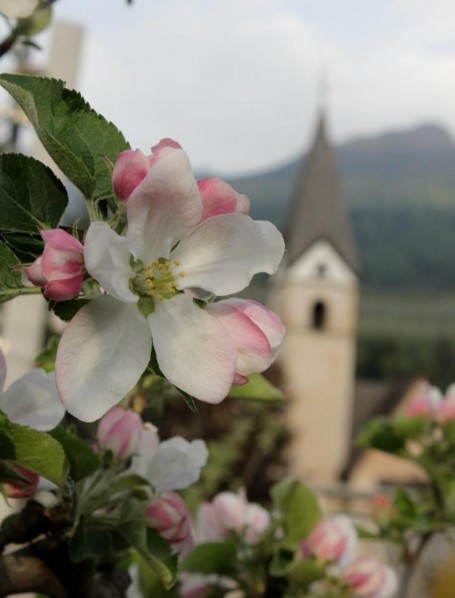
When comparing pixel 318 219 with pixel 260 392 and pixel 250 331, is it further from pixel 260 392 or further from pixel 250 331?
pixel 250 331

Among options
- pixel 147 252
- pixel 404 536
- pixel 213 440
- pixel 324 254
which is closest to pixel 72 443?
pixel 147 252

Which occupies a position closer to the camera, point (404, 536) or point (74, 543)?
point (74, 543)

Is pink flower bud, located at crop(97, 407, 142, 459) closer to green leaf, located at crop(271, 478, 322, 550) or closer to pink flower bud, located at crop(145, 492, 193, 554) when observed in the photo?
pink flower bud, located at crop(145, 492, 193, 554)

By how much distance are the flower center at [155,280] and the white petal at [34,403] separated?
4.9 inches

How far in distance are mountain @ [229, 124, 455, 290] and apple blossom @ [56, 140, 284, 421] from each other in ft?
158

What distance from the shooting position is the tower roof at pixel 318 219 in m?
22.1

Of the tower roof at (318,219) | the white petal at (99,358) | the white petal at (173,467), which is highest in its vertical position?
the white petal at (99,358)

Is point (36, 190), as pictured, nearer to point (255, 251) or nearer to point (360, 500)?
point (255, 251)

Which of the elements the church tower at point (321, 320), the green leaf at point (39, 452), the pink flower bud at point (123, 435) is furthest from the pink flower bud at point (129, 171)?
the church tower at point (321, 320)

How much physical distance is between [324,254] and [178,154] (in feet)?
72.1

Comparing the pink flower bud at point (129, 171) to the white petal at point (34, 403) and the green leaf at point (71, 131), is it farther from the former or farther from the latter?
the white petal at point (34, 403)

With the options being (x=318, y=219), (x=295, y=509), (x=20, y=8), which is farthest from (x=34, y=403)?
(x=318, y=219)

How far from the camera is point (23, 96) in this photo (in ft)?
1.20

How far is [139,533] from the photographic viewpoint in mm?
499
